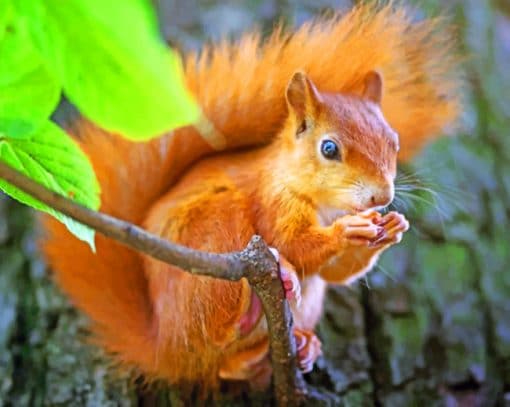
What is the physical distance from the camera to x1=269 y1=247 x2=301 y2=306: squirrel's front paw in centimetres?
91

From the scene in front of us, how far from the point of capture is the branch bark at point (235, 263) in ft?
1.59

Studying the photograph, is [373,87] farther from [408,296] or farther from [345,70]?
[408,296]

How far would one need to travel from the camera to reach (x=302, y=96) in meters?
0.94

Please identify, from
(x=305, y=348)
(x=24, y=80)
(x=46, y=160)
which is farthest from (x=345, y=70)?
(x=24, y=80)

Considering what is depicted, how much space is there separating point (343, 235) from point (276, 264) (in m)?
0.15

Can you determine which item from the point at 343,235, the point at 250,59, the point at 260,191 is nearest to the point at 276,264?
the point at 343,235

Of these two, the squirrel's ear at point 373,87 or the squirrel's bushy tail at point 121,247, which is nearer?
the squirrel's ear at point 373,87

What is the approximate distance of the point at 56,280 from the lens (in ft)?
4.24

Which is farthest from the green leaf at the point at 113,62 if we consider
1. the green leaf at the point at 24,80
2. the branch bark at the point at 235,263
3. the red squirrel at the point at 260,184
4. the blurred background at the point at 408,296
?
the blurred background at the point at 408,296

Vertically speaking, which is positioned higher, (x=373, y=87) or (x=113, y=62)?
(x=373, y=87)

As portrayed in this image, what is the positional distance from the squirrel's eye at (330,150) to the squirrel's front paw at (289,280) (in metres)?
0.13

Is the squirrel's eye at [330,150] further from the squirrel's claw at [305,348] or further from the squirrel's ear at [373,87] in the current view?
the squirrel's claw at [305,348]

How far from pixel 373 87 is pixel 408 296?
21.3 inches

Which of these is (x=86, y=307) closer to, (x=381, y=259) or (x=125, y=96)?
(x=381, y=259)
